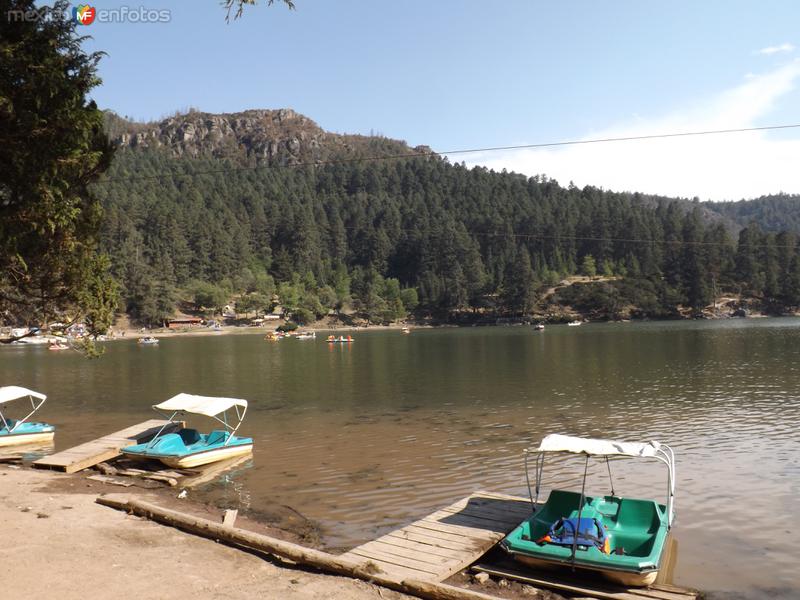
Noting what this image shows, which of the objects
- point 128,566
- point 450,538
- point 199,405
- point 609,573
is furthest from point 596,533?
point 199,405

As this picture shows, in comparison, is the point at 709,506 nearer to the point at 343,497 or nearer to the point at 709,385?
the point at 343,497

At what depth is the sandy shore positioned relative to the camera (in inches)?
394

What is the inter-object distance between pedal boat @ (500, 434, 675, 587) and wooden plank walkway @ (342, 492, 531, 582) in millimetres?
684

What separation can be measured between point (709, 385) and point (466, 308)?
153561mm

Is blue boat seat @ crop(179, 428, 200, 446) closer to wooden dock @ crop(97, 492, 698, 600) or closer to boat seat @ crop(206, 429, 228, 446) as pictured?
boat seat @ crop(206, 429, 228, 446)

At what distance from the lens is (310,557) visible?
1116 centimetres

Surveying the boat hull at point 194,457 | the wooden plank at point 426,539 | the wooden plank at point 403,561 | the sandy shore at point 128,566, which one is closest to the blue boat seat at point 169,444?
the boat hull at point 194,457

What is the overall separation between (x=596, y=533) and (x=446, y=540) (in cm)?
300

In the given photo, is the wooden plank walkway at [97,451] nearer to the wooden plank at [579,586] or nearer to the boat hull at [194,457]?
the boat hull at [194,457]

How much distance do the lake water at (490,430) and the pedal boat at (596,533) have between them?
3.78 feet

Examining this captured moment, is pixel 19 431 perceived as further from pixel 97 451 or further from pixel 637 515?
pixel 637 515

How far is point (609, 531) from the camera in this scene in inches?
510

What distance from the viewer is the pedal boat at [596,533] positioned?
1130 centimetres

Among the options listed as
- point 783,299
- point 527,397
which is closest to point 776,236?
point 783,299
